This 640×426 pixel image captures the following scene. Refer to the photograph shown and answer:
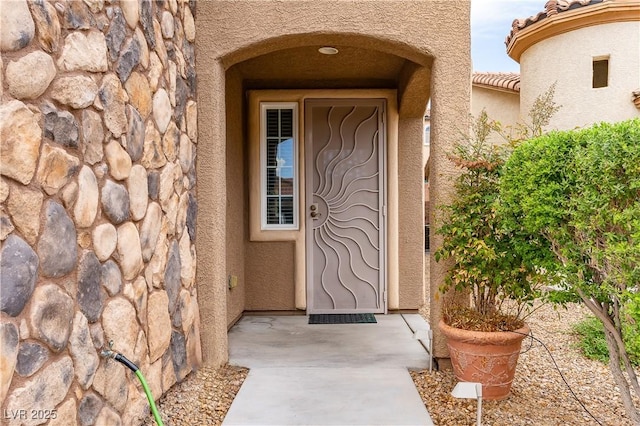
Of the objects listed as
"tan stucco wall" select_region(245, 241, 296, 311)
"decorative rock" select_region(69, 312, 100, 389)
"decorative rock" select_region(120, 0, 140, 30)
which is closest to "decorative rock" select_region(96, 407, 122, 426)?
"decorative rock" select_region(69, 312, 100, 389)

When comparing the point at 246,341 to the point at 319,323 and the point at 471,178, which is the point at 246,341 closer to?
the point at 319,323

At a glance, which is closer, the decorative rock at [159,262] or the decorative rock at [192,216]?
the decorative rock at [159,262]

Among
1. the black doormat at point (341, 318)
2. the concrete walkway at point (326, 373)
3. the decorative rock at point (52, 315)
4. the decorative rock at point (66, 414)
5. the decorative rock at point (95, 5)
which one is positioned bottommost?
the black doormat at point (341, 318)

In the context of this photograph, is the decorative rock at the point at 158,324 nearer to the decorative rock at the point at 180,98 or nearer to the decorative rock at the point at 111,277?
the decorative rock at the point at 111,277

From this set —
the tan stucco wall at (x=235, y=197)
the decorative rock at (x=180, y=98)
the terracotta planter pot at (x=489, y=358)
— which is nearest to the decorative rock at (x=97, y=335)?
the decorative rock at (x=180, y=98)

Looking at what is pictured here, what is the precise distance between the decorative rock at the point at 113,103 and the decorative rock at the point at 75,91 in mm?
91

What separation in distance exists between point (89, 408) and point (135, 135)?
142 cm

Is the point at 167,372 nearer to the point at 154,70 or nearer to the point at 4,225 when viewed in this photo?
the point at 4,225

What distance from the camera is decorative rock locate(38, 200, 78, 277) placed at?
1.91 meters

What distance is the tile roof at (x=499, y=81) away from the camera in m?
13.0

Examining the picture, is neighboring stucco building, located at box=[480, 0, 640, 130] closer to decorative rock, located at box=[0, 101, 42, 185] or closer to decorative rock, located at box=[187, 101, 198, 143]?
decorative rock, located at box=[187, 101, 198, 143]

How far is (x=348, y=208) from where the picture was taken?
5.88 metres

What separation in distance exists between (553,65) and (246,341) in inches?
391

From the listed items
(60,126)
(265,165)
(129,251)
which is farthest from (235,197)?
(60,126)
